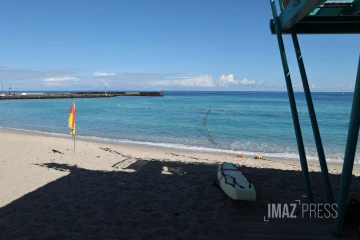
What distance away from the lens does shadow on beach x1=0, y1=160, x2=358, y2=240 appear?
395 centimetres

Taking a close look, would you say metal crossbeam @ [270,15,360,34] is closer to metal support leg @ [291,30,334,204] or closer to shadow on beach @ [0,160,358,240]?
metal support leg @ [291,30,334,204]

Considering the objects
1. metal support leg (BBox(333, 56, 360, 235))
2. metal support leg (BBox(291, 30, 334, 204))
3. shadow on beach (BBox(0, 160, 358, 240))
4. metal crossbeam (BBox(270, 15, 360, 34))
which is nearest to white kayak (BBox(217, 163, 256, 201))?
shadow on beach (BBox(0, 160, 358, 240))

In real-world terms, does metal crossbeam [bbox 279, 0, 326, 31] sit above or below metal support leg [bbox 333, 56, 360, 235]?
above

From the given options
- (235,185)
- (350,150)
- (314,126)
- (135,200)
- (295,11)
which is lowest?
(135,200)

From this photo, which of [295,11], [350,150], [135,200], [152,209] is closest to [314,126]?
[350,150]

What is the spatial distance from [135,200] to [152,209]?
22.7 inches

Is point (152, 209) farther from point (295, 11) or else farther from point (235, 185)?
point (295, 11)

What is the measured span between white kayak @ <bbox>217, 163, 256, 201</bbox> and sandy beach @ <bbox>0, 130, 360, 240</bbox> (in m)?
0.15

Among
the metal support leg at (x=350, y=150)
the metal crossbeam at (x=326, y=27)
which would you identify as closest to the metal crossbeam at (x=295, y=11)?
the metal crossbeam at (x=326, y=27)

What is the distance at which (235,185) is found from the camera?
205 inches

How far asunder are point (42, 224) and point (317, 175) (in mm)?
6548

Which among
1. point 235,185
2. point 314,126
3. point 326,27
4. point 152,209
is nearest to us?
point 314,126

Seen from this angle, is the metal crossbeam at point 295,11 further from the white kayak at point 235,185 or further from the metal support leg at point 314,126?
the white kayak at point 235,185

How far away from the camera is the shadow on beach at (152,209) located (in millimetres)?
3951
